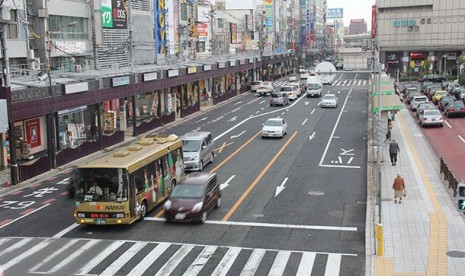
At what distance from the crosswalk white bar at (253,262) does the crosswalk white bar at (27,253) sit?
768 cm

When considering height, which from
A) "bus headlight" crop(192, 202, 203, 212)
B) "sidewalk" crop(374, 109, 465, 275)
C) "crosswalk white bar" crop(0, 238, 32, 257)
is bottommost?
"crosswalk white bar" crop(0, 238, 32, 257)

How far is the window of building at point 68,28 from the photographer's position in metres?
51.4

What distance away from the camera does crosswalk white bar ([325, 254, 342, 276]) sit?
1845cm

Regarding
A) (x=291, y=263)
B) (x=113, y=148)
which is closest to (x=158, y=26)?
(x=113, y=148)

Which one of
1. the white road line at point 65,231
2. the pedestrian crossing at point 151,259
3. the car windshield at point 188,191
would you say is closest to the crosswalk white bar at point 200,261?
the pedestrian crossing at point 151,259

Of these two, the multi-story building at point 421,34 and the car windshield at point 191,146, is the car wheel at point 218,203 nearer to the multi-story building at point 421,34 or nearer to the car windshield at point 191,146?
the car windshield at point 191,146

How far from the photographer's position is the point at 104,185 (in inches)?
898

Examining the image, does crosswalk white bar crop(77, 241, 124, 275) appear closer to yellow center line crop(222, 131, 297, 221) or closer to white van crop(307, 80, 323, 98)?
yellow center line crop(222, 131, 297, 221)

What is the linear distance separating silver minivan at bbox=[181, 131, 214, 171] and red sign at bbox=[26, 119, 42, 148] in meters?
11.1

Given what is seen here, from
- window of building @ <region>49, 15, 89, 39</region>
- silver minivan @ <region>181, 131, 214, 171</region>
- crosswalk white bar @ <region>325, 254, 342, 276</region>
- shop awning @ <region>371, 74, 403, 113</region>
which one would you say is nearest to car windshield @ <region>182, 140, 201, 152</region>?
silver minivan @ <region>181, 131, 214, 171</region>

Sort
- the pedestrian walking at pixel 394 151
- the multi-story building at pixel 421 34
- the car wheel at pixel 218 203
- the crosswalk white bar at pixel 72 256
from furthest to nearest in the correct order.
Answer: the multi-story building at pixel 421 34
the pedestrian walking at pixel 394 151
the car wheel at pixel 218 203
the crosswalk white bar at pixel 72 256

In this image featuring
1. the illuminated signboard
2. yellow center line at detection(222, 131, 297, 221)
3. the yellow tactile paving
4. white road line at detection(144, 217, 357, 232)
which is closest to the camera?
the yellow tactile paving

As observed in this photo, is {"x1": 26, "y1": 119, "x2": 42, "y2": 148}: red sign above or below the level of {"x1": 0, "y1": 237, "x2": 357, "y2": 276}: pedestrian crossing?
above

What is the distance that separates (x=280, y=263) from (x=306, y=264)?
2.77 feet
